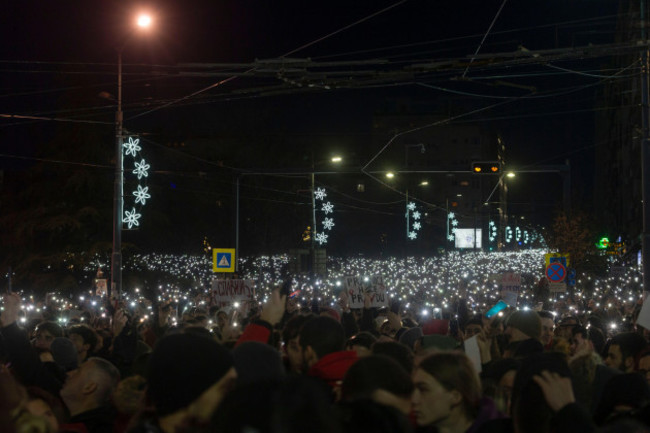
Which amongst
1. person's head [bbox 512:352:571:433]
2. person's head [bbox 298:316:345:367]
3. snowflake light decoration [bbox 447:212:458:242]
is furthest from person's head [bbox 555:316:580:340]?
snowflake light decoration [bbox 447:212:458:242]

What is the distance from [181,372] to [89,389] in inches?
89.8

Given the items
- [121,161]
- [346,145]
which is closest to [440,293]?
[121,161]

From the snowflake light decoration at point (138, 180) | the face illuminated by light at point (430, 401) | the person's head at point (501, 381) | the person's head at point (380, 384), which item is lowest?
the person's head at point (501, 381)

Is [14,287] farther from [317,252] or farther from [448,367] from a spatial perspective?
[448,367]

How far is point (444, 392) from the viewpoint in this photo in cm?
432

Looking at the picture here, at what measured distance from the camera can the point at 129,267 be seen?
40469 mm

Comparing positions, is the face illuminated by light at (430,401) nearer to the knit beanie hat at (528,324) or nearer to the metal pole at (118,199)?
the knit beanie hat at (528,324)

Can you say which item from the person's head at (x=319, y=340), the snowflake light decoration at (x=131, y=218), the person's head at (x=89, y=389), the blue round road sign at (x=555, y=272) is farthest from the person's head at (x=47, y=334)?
the blue round road sign at (x=555, y=272)

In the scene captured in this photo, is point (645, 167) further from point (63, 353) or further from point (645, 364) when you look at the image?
point (63, 353)

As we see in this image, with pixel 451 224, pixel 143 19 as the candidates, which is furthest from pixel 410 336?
pixel 451 224

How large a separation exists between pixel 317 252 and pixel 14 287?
53.9 feet

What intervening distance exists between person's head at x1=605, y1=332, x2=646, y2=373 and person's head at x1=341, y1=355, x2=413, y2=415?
5.15 meters

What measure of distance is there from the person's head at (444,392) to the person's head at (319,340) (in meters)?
1.08

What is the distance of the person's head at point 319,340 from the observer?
5.38m
